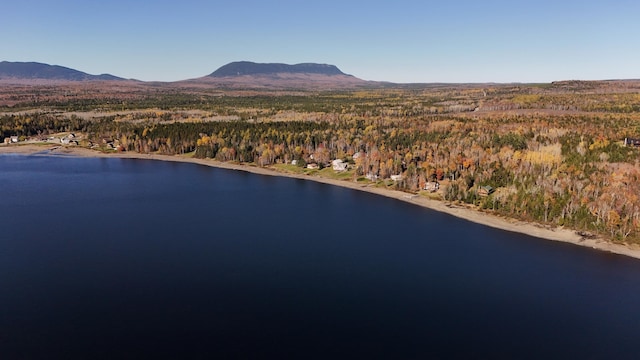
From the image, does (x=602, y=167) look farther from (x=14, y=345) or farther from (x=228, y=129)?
(x=228, y=129)

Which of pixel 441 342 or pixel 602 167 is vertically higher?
pixel 602 167

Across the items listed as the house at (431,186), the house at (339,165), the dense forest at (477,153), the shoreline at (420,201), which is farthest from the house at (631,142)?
the house at (339,165)

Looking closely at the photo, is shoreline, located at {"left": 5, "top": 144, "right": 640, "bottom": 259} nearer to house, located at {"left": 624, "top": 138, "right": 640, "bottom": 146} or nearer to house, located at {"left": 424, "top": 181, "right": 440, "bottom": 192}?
house, located at {"left": 424, "top": 181, "right": 440, "bottom": 192}

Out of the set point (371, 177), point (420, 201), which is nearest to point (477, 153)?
point (420, 201)

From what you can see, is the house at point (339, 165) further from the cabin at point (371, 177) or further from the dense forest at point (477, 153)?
the cabin at point (371, 177)

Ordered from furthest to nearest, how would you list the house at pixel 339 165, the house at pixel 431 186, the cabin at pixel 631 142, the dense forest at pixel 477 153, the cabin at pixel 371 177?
the house at pixel 339 165 → the cabin at pixel 371 177 → the cabin at pixel 631 142 → the house at pixel 431 186 → the dense forest at pixel 477 153

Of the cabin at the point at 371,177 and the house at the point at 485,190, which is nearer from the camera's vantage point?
the house at the point at 485,190

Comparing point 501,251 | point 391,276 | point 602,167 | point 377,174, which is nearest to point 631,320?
point 501,251

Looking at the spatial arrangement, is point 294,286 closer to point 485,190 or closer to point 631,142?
point 485,190
